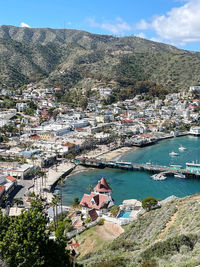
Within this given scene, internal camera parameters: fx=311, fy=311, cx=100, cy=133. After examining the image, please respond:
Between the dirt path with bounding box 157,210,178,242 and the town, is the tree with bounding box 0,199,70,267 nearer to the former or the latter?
the dirt path with bounding box 157,210,178,242

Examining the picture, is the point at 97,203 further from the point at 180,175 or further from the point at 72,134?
the point at 72,134

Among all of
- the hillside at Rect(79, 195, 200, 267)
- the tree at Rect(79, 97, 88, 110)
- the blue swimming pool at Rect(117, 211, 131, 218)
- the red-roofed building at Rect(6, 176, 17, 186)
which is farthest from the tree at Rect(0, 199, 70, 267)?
the tree at Rect(79, 97, 88, 110)

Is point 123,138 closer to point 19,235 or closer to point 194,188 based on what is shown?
point 194,188

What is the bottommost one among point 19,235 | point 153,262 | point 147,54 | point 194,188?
point 194,188

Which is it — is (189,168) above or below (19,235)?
below

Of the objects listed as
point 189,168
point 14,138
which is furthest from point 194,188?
point 14,138

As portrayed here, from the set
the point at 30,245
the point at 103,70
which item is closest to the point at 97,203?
the point at 30,245
